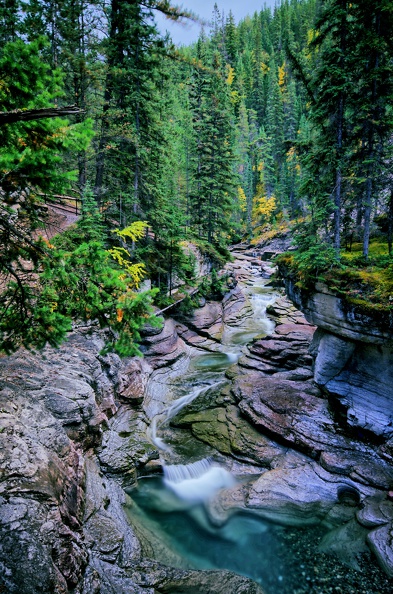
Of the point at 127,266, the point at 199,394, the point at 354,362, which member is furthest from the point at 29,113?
the point at 199,394

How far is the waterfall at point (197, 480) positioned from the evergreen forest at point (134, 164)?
21.8 ft

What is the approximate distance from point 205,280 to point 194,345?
6.05 meters

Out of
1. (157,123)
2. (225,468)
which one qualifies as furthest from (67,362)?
(157,123)

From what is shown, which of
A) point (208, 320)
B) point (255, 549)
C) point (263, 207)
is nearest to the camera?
point (255, 549)

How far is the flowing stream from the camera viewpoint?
7.71 meters

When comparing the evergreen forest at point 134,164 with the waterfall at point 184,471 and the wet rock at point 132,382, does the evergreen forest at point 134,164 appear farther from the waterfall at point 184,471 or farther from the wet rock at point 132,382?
the waterfall at point 184,471

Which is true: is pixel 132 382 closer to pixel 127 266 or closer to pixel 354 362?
pixel 127 266

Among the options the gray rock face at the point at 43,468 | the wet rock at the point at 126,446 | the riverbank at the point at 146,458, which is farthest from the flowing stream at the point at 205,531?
the gray rock face at the point at 43,468

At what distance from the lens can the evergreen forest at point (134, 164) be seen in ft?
12.2

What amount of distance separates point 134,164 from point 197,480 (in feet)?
51.8

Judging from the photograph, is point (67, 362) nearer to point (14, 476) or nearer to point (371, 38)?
point (14, 476)

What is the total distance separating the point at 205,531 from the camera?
29.9ft

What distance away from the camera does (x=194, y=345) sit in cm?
2083

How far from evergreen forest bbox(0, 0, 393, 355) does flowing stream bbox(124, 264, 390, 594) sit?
6.21 m
